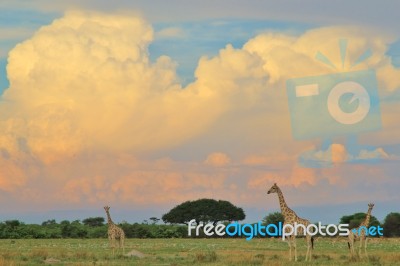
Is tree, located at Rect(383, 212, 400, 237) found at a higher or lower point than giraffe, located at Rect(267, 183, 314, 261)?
higher

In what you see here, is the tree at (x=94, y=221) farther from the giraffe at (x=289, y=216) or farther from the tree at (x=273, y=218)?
the giraffe at (x=289, y=216)

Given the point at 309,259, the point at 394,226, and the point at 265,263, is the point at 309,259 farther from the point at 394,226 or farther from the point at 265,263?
the point at 394,226

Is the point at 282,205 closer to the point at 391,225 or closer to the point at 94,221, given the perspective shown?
the point at 391,225

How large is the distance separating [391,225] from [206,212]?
31071mm

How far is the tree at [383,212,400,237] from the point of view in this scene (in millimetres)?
103562

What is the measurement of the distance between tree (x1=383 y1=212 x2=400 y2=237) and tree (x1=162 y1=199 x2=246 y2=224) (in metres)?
26.8

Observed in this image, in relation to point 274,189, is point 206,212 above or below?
above

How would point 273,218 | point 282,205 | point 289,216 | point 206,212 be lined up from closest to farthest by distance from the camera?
point 289,216 < point 282,205 < point 273,218 < point 206,212

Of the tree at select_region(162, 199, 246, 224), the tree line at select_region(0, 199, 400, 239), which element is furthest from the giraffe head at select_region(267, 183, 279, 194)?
the tree at select_region(162, 199, 246, 224)

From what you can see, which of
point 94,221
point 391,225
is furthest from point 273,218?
point 94,221

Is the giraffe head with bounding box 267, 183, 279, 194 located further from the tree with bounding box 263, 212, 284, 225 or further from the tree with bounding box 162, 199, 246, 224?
the tree with bounding box 162, 199, 246, 224

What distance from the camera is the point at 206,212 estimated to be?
413 ft

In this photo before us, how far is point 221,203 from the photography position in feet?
415

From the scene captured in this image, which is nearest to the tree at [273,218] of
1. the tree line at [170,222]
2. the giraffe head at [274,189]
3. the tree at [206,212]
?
the tree line at [170,222]
